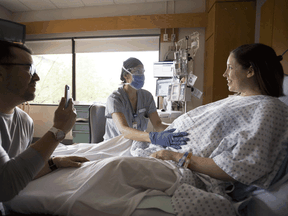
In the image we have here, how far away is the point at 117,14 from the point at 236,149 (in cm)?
431

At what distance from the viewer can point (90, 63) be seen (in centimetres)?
461

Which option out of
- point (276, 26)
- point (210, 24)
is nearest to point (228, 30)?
point (210, 24)

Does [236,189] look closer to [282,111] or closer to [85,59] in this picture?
[282,111]

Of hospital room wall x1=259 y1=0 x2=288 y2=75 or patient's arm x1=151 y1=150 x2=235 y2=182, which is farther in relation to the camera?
hospital room wall x1=259 y1=0 x2=288 y2=75

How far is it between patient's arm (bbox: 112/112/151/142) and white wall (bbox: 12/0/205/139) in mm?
2509

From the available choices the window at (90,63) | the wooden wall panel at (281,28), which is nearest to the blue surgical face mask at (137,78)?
the wooden wall panel at (281,28)

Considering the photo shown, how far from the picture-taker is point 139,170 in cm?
83

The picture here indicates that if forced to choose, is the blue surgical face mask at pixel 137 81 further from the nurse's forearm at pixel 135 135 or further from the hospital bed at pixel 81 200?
the hospital bed at pixel 81 200

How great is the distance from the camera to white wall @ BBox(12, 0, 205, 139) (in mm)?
3967

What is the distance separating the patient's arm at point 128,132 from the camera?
1493 mm

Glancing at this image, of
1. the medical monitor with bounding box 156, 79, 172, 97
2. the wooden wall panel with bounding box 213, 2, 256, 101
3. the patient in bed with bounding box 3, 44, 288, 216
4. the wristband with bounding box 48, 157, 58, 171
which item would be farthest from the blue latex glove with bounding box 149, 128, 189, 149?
the medical monitor with bounding box 156, 79, 172, 97

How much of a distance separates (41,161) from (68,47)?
178 inches

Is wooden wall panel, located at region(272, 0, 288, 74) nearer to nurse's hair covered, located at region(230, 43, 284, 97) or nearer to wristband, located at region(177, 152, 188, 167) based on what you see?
nurse's hair covered, located at region(230, 43, 284, 97)

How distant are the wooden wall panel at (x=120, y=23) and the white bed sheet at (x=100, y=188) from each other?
3.71 meters
